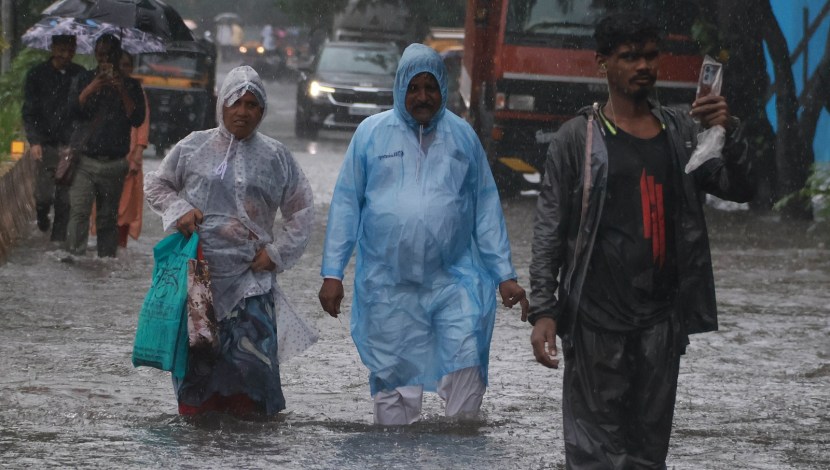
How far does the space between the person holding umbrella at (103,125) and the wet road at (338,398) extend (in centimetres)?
55

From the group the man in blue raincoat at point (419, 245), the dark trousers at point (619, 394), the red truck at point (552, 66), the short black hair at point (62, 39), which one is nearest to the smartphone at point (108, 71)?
the short black hair at point (62, 39)

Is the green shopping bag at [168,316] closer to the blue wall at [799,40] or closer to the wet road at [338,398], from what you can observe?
the wet road at [338,398]

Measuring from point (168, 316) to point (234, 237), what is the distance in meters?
0.44

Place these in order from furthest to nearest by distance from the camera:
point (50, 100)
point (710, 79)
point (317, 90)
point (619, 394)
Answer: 1. point (317, 90)
2. point (50, 100)
3. point (619, 394)
4. point (710, 79)

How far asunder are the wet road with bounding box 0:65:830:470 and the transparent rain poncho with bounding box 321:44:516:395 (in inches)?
14.7

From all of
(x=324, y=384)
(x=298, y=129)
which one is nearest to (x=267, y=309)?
(x=324, y=384)

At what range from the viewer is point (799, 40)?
18.7 metres

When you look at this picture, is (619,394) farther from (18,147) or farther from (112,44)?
(18,147)

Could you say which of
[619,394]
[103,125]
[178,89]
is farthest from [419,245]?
[178,89]

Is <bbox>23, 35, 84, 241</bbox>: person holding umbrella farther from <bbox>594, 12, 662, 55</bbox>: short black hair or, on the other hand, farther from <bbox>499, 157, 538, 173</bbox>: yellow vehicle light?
<bbox>594, 12, 662, 55</bbox>: short black hair

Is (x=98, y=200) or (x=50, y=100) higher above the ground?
(x=50, y=100)

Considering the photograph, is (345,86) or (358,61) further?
(358,61)

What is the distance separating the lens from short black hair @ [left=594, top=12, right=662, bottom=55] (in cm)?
500

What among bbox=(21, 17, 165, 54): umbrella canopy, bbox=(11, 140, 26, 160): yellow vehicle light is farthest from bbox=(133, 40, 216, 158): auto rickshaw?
bbox=(21, 17, 165, 54): umbrella canopy
